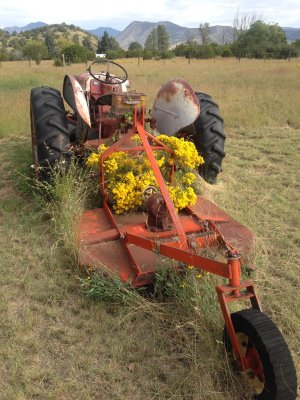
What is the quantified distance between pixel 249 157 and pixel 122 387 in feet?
15.1

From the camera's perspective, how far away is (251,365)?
2.04m

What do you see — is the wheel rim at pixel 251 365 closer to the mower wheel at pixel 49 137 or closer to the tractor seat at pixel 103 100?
the mower wheel at pixel 49 137

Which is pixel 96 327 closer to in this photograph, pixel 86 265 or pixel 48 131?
pixel 86 265

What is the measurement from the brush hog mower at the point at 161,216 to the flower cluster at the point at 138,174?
0.02 m

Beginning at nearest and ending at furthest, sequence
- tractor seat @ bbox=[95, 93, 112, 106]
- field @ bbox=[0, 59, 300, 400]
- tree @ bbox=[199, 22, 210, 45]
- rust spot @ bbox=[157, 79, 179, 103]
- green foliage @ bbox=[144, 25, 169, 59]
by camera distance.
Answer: field @ bbox=[0, 59, 300, 400] → rust spot @ bbox=[157, 79, 179, 103] → tractor seat @ bbox=[95, 93, 112, 106] → green foliage @ bbox=[144, 25, 169, 59] → tree @ bbox=[199, 22, 210, 45]

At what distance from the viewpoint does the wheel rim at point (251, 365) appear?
1983 mm

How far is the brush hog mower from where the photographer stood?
6.63 feet

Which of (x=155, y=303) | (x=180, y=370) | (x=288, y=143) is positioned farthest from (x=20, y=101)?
(x=180, y=370)

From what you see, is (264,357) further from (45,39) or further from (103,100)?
(45,39)

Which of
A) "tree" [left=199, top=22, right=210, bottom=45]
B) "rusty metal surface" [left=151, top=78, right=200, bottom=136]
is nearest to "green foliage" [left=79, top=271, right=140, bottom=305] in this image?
"rusty metal surface" [left=151, top=78, right=200, bottom=136]

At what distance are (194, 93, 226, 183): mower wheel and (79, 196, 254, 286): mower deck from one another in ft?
3.47

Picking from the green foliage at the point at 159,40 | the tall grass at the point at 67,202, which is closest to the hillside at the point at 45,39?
the green foliage at the point at 159,40

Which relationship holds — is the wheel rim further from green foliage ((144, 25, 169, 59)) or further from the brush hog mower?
green foliage ((144, 25, 169, 59))

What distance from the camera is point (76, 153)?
439 centimetres
